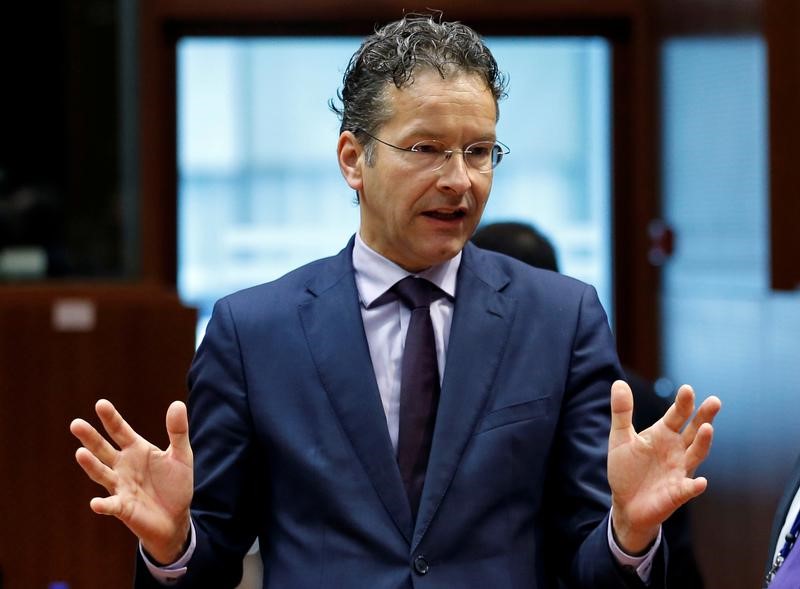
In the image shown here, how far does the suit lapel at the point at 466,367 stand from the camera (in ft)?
6.94

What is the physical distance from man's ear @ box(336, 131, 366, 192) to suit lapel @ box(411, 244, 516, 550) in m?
0.24

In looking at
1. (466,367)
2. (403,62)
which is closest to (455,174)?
(403,62)

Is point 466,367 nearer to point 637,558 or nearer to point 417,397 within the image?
point 417,397

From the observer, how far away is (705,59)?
4.75 m

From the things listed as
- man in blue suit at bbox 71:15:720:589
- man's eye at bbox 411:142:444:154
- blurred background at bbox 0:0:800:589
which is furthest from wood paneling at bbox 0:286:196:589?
man's eye at bbox 411:142:444:154

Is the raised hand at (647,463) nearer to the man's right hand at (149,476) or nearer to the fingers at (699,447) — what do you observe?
the fingers at (699,447)

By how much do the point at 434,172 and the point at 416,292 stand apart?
23cm

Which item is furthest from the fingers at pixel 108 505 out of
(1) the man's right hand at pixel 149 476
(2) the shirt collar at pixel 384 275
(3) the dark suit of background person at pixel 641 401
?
(3) the dark suit of background person at pixel 641 401

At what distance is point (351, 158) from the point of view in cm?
236

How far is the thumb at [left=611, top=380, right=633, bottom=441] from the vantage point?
1993 mm

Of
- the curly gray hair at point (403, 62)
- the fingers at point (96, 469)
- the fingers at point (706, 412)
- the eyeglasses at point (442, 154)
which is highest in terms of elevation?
the curly gray hair at point (403, 62)

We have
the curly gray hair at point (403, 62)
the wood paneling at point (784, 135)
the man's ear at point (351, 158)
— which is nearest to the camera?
the curly gray hair at point (403, 62)

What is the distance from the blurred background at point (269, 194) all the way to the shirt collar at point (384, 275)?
7.01 feet

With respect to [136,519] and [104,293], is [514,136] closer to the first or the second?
[104,293]
